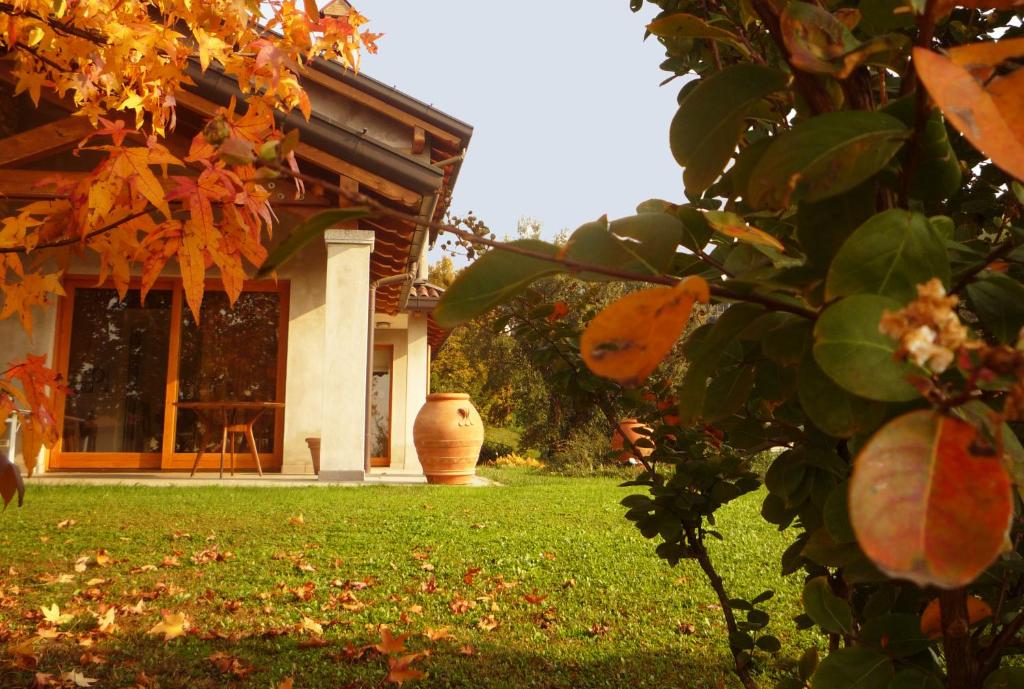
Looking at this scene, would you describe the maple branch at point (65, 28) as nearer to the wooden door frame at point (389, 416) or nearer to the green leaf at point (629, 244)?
the green leaf at point (629, 244)

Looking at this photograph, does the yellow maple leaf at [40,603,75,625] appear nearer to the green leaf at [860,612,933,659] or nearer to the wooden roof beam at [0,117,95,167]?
the green leaf at [860,612,933,659]

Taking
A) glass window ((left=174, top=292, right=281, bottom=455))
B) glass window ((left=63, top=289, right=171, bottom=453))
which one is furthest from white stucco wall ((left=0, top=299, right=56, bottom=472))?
glass window ((left=174, top=292, right=281, bottom=455))

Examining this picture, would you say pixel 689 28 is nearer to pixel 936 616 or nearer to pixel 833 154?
pixel 833 154

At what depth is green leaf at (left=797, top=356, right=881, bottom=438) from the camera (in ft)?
1.73

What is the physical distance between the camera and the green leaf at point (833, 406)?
0.53 metres

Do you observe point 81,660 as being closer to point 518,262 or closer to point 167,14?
point 167,14

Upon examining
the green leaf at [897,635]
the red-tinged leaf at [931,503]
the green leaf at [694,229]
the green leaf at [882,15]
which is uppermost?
the green leaf at [882,15]

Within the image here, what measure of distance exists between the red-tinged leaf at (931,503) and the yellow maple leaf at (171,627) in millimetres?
2694

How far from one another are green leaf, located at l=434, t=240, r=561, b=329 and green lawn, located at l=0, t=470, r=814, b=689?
1.92 metres

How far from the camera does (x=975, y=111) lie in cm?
35

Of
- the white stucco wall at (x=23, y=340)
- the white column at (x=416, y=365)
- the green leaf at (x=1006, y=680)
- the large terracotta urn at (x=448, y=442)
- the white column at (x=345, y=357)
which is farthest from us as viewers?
the white column at (x=416, y=365)

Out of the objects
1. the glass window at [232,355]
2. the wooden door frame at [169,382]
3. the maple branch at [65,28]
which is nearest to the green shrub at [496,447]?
the glass window at [232,355]

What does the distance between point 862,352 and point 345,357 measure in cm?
711

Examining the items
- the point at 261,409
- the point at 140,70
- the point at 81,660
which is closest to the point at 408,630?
the point at 81,660
